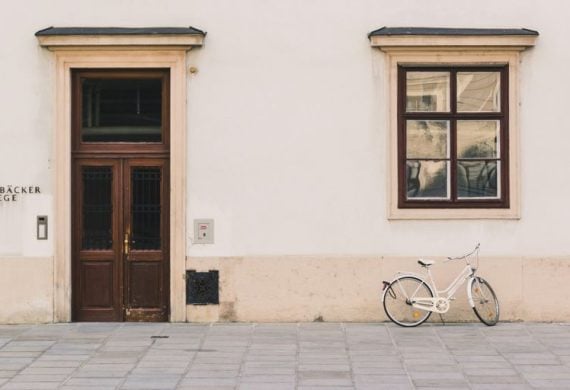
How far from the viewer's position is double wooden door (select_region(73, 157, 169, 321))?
12.6 m

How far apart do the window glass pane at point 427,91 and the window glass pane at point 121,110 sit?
10.5ft

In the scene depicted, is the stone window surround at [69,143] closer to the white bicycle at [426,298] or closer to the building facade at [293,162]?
the building facade at [293,162]

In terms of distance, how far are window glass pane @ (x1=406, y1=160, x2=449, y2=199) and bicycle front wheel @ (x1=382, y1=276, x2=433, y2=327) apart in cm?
112

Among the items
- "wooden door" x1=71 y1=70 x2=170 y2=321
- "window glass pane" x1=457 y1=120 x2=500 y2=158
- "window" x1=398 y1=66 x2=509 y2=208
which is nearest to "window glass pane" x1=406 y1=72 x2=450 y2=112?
"window" x1=398 y1=66 x2=509 y2=208

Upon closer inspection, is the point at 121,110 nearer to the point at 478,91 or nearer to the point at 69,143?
the point at 69,143

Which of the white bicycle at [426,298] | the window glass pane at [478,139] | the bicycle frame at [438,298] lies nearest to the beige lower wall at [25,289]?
the white bicycle at [426,298]

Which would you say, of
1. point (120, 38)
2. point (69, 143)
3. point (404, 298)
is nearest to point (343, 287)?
point (404, 298)

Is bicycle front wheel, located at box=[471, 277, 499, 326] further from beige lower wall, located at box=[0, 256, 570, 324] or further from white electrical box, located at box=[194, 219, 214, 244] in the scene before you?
white electrical box, located at box=[194, 219, 214, 244]

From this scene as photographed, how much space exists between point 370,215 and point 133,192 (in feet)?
9.94

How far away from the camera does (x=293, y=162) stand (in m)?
12.4

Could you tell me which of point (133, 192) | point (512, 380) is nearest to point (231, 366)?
point (512, 380)

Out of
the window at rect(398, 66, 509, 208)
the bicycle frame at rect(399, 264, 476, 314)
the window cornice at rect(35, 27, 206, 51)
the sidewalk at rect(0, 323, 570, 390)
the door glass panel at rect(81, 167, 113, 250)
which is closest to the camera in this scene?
the sidewalk at rect(0, 323, 570, 390)

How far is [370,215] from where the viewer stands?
1235 centimetres

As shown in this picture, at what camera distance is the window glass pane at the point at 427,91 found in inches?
492
